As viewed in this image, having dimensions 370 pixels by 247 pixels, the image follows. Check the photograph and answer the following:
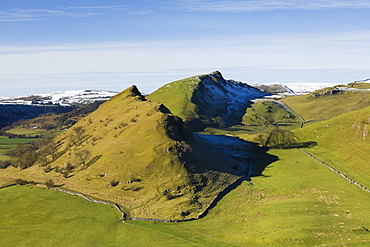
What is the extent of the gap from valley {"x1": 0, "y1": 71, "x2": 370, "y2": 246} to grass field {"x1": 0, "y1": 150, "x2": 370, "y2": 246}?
0.25 meters

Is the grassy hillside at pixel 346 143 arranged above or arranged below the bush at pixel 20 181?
above

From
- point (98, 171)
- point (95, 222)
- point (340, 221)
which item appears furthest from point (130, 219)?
point (340, 221)

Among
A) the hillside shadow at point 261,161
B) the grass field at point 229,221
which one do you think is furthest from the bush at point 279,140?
the grass field at point 229,221

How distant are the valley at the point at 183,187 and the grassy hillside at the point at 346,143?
1.57ft

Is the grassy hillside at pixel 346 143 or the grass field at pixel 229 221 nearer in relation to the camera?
the grass field at pixel 229 221

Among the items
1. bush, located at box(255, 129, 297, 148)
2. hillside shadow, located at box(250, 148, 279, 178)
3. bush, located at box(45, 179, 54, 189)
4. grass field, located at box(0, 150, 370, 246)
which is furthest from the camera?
bush, located at box(255, 129, 297, 148)

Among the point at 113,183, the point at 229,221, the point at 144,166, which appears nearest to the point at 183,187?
the point at 144,166

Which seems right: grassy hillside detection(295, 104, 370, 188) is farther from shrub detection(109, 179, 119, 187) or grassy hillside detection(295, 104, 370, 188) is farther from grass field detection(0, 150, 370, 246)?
shrub detection(109, 179, 119, 187)

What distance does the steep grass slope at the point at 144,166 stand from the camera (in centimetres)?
9725

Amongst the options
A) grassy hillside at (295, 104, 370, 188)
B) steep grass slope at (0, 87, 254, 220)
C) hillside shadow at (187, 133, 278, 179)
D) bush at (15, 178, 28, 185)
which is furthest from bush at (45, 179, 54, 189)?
grassy hillside at (295, 104, 370, 188)

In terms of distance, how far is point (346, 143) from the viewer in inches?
6014

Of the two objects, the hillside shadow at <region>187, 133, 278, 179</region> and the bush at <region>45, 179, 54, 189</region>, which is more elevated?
the hillside shadow at <region>187, 133, 278, 179</region>

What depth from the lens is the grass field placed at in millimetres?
69625

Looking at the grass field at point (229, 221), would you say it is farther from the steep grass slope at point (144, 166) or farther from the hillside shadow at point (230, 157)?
the hillside shadow at point (230, 157)
